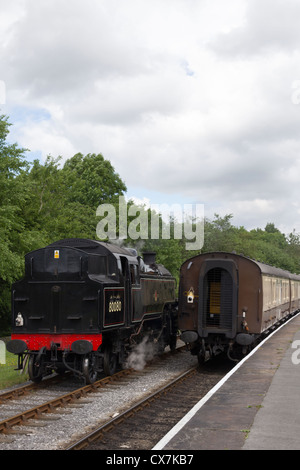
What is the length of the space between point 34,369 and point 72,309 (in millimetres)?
1775

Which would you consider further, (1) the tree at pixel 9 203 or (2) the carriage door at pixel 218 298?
(1) the tree at pixel 9 203

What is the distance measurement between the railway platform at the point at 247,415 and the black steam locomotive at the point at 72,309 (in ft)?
10.3

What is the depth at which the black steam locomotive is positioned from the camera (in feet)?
38.7

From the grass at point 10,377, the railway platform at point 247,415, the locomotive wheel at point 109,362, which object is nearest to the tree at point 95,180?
the grass at point 10,377

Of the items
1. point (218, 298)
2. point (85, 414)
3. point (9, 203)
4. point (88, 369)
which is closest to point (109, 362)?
point (88, 369)

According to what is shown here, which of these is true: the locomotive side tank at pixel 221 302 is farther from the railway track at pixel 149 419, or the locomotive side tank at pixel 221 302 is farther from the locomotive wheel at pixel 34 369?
the locomotive wheel at pixel 34 369

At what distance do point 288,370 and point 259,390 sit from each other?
237 cm

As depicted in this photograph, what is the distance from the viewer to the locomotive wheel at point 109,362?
1288 centimetres

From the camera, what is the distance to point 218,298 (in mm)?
15203

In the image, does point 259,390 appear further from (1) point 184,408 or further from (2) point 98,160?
(2) point 98,160

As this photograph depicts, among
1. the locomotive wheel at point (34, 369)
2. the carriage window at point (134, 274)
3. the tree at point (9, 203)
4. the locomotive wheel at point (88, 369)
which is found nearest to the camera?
the locomotive wheel at point (88, 369)

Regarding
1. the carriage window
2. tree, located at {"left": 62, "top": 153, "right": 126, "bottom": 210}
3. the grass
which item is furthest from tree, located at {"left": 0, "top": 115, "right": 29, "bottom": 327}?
tree, located at {"left": 62, "top": 153, "right": 126, "bottom": 210}

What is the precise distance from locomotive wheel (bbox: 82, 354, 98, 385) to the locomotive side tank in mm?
3263
